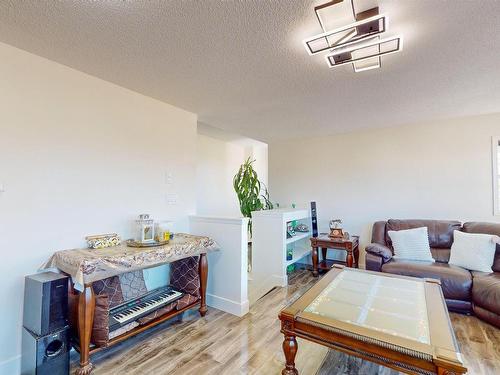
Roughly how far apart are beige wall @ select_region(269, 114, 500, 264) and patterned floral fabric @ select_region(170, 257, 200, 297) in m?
2.67

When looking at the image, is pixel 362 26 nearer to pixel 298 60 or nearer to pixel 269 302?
pixel 298 60

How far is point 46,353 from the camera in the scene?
1698 mm

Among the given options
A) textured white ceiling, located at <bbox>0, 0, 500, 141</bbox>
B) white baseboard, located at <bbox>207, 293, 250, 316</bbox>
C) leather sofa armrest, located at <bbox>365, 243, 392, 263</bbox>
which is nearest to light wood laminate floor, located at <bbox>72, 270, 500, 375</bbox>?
white baseboard, located at <bbox>207, 293, 250, 316</bbox>

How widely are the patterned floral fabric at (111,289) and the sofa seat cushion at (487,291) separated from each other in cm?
339

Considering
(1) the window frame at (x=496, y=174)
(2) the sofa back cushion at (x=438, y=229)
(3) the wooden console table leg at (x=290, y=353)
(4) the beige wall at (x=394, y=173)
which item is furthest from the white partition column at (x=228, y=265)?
(1) the window frame at (x=496, y=174)

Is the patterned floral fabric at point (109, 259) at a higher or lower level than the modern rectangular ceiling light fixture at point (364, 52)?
lower

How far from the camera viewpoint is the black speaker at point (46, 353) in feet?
5.49

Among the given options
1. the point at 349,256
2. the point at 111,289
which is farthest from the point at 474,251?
the point at 111,289

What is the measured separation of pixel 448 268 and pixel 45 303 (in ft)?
12.1

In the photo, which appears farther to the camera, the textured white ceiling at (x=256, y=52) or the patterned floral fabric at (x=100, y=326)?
the patterned floral fabric at (x=100, y=326)

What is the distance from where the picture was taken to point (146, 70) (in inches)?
86.0

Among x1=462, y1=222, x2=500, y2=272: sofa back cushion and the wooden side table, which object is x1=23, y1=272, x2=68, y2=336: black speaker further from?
x1=462, y1=222, x2=500, y2=272: sofa back cushion

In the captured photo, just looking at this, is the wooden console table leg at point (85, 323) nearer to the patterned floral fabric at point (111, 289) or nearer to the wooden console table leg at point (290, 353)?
the patterned floral fabric at point (111, 289)

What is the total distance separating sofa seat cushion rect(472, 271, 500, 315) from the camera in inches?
94.2
